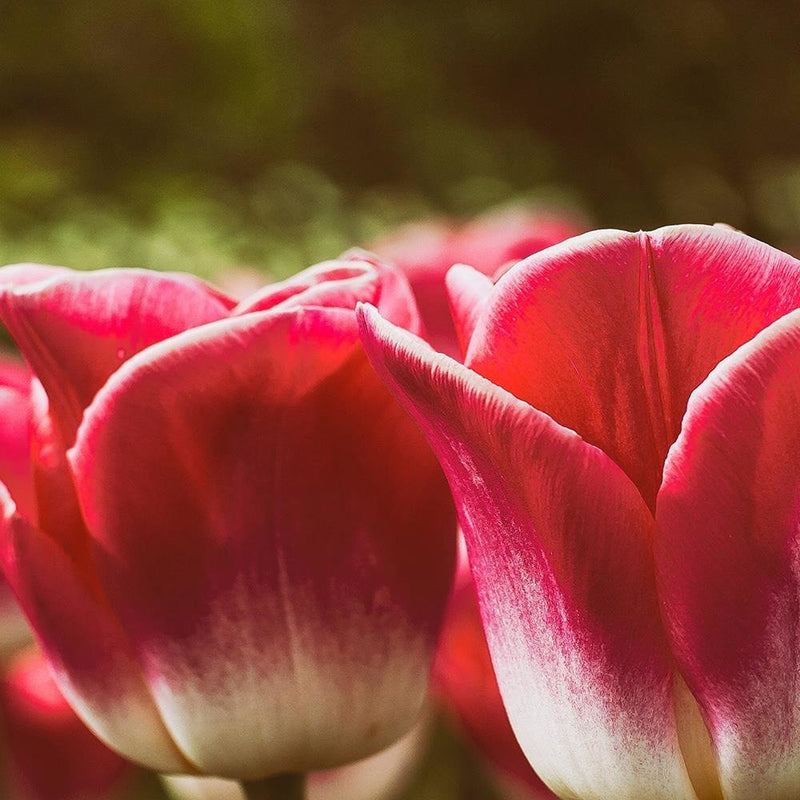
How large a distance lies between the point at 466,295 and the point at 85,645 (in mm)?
91

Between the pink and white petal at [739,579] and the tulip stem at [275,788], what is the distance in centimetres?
10

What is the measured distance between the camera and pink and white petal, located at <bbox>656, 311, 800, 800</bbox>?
182mm

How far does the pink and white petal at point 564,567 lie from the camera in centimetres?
19

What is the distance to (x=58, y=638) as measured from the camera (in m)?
0.24

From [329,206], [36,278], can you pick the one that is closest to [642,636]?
[36,278]

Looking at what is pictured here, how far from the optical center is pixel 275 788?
26 cm

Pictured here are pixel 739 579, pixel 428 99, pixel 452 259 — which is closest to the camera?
pixel 739 579

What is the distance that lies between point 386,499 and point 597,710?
0.19ft

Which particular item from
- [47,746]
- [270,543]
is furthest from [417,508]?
[47,746]

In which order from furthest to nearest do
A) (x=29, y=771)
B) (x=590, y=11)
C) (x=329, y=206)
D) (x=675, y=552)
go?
(x=590, y=11), (x=329, y=206), (x=29, y=771), (x=675, y=552)

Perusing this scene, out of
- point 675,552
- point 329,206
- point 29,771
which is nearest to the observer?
point 675,552

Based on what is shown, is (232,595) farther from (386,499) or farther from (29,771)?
(29,771)

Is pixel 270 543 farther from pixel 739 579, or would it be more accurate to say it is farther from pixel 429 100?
pixel 429 100

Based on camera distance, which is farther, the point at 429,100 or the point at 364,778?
the point at 429,100
